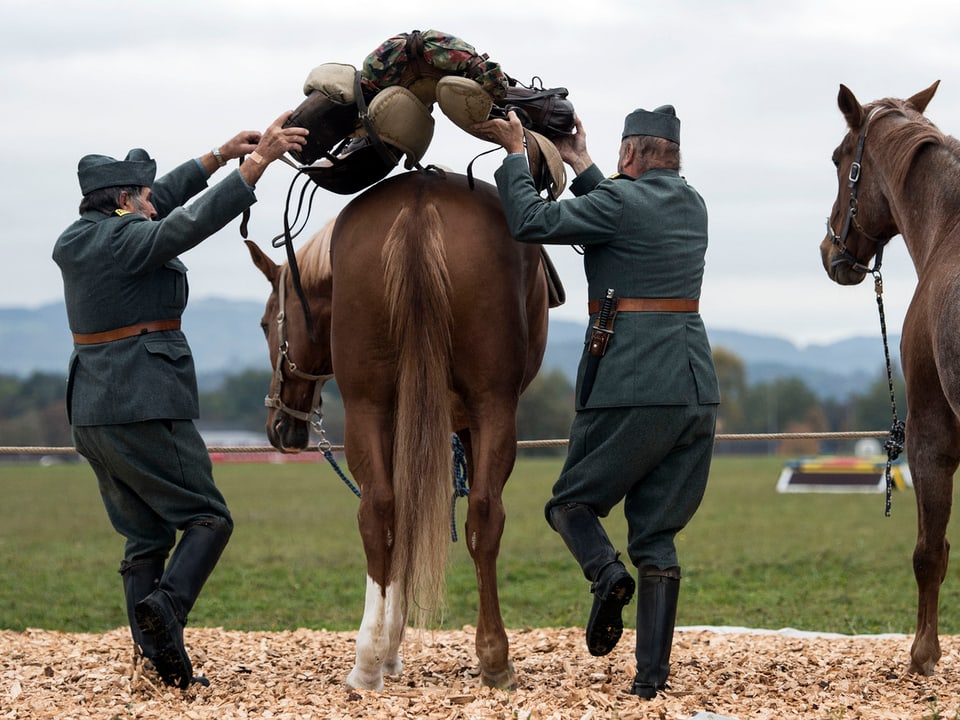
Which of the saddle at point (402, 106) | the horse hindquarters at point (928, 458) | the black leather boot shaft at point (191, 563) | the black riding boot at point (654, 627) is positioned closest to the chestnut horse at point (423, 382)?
the saddle at point (402, 106)

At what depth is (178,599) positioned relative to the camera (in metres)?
4.64

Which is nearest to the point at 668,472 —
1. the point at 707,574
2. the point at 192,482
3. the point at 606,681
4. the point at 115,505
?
the point at 606,681

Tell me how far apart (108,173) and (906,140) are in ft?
11.3

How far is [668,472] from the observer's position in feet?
15.1

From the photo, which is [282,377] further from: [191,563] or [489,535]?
[489,535]

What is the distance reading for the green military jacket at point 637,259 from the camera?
444cm

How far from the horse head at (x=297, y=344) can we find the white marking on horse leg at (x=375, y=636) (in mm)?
1476

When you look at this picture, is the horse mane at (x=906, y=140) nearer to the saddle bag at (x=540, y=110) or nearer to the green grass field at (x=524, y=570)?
the saddle bag at (x=540, y=110)

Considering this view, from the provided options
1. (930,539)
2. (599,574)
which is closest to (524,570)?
(930,539)

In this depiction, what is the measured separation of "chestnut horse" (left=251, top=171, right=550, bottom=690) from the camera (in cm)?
457

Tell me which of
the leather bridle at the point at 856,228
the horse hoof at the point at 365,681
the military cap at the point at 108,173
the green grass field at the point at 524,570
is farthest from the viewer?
the green grass field at the point at 524,570

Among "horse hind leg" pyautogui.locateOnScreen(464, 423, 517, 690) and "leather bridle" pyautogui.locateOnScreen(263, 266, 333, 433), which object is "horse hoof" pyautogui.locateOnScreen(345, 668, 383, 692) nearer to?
"horse hind leg" pyautogui.locateOnScreen(464, 423, 517, 690)

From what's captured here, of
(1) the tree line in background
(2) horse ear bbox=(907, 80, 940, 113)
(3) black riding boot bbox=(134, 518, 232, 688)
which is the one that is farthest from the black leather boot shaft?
(1) the tree line in background

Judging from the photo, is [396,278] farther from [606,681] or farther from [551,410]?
[551,410]
